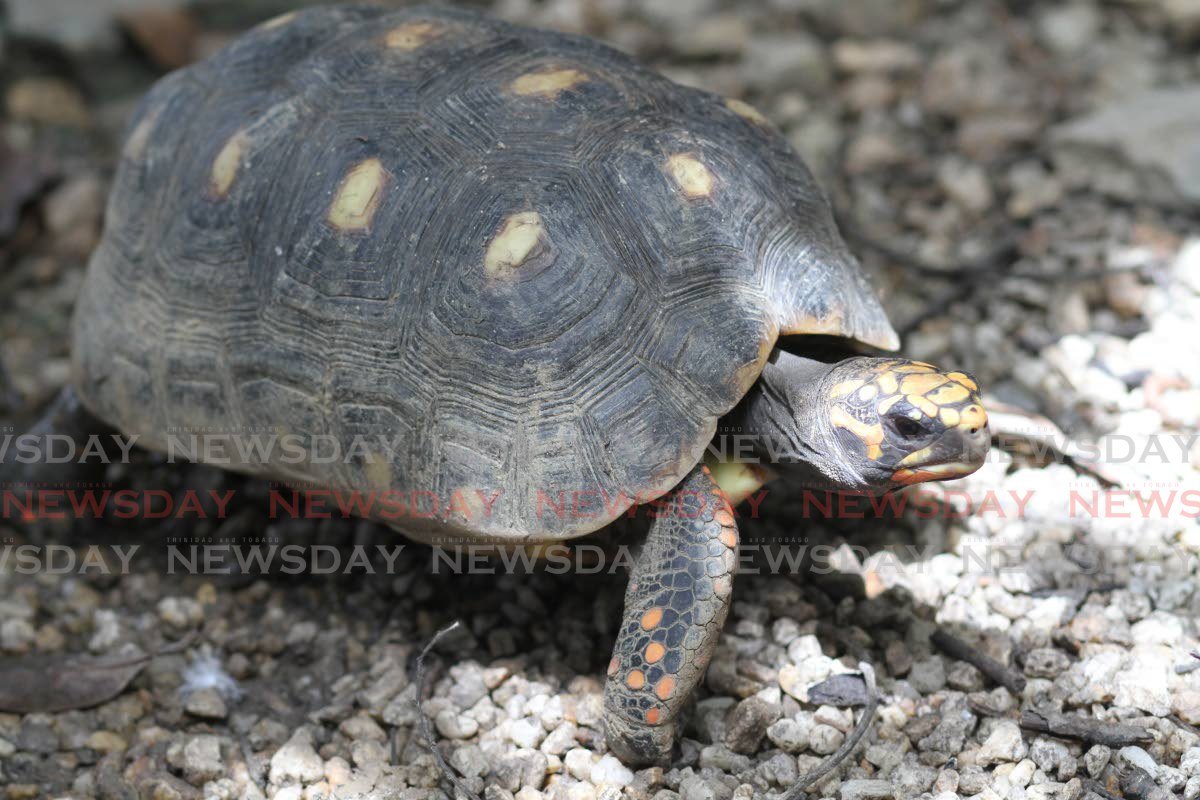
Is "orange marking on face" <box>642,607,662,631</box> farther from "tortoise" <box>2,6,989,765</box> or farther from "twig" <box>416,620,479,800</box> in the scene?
"twig" <box>416,620,479,800</box>

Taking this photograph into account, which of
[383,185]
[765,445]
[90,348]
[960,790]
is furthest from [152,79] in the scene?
[960,790]

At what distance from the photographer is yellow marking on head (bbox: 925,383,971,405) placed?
2.73 metres

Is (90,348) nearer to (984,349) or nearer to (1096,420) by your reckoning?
(984,349)

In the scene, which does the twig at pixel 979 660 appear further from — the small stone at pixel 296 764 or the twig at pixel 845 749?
the small stone at pixel 296 764

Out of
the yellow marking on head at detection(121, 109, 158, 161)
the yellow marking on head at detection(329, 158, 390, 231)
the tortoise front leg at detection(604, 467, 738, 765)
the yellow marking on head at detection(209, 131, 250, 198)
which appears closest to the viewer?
the tortoise front leg at detection(604, 467, 738, 765)

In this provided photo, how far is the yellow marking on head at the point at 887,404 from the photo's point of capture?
110 inches

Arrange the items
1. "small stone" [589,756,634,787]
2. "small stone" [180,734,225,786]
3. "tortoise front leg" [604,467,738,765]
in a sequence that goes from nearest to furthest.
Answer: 1. "tortoise front leg" [604,467,738,765]
2. "small stone" [589,756,634,787]
3. "small stone" [180,734,225,786]

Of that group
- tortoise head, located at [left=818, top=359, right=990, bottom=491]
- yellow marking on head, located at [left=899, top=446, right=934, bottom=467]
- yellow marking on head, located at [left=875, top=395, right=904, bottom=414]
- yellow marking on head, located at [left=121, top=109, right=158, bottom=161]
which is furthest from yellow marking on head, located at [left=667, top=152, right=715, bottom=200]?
yellow marking on head, located at [left=121, top=109, right=158, bottom=161]

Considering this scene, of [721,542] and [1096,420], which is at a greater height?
[721,542]

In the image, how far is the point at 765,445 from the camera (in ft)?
10.2

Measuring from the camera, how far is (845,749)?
2.80 meters

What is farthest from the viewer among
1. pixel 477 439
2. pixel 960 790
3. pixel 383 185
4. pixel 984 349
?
pixel 984 349

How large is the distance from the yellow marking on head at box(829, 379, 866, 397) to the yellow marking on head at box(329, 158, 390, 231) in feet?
4.44

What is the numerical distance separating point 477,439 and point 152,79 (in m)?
3.74
